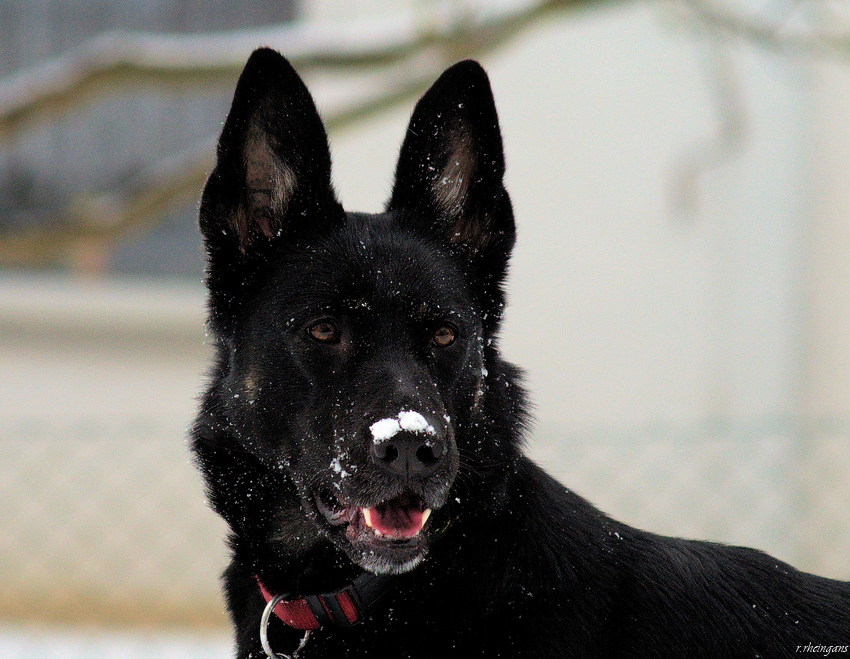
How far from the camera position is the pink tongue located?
2.25 metres

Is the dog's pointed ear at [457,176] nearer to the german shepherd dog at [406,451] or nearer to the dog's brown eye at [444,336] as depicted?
the german shepherd dog at [406,451]

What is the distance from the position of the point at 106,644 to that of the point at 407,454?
4.81 m

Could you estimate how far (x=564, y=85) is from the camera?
8.48 meters

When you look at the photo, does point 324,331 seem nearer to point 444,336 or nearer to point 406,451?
point 444,336

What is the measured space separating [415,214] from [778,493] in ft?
20.3

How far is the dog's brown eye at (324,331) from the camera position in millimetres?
2414

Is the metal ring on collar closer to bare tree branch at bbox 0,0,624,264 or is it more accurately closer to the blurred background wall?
bare tree branch at bbox 0,0,624,264

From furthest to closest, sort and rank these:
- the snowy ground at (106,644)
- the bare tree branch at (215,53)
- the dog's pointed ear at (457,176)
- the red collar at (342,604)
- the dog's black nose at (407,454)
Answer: the bare tree branch at (215,53)
the snowy ground at (106,644)
the dog's pointed ear at (457,176)
the red collar at (342,604)
the dog's black nose at (407,454)

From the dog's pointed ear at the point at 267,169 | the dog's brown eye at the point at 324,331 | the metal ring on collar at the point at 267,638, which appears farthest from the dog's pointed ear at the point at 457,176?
the metal ring on collar at the point at 267,638

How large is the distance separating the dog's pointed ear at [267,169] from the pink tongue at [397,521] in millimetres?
788

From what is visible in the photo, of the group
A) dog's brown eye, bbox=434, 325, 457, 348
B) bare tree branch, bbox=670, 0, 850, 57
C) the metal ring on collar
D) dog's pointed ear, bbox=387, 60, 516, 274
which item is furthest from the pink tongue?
bare tree branch, bbox=670, 0, 850, 57

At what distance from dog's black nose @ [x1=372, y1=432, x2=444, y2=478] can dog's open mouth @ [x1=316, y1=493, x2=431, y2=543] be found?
0.09 meters

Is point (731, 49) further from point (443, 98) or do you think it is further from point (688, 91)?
point (443, 98)

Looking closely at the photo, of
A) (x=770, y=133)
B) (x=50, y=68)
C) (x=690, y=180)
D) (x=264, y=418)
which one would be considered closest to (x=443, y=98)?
(x=264, y=418)
